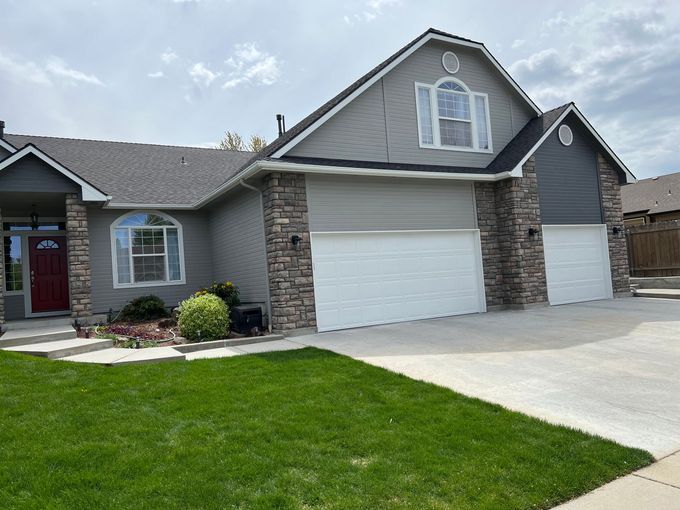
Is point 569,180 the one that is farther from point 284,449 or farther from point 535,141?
point 284,449

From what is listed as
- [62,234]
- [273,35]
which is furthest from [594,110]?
[62,234]

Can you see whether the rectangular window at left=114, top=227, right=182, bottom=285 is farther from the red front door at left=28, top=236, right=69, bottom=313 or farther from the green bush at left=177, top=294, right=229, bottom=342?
the green bush at left=177, top=294, right=229, bottom=342

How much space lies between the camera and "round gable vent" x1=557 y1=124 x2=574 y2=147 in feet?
43.5

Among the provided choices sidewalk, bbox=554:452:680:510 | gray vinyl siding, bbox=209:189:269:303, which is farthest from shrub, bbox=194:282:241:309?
sidewalk, bbox=554:452:680:510

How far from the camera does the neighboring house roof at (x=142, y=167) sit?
43.7 feet

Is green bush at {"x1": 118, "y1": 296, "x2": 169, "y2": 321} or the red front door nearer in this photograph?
green bush at {"x1": 118, "y1": 296, "x2": 169, "y2": 321}

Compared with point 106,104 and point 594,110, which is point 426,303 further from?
point 106,104

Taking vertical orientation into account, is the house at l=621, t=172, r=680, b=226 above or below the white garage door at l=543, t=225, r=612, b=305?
above

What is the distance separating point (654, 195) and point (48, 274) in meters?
26.3

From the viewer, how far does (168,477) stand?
11.0 feet

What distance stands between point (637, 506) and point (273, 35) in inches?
496

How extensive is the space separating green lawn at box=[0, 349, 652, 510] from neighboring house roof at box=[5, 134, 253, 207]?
8299 millimetres

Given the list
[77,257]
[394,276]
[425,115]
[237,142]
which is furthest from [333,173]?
[237,142]

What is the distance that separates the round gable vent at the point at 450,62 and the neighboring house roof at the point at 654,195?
15.8 m
